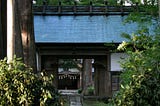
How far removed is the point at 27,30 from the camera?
11906 millimetres

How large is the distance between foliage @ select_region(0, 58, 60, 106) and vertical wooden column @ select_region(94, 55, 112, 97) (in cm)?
1639

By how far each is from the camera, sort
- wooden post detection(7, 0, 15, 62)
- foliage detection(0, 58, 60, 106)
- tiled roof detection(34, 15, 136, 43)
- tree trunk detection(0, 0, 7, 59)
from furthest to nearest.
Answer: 1. tiled roof detection(34, 15, 136, 43)
2. tree trunk detection(0, 0, 7, 59)
3. wooden post detection(7, 0, 15, 62)
4. foliage detection(0, 58, 60, 106)

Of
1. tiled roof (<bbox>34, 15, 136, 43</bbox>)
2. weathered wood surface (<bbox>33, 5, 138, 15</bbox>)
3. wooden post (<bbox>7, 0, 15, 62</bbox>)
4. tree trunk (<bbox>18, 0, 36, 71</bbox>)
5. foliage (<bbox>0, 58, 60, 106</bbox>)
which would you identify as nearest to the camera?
foliage (<bbox>0, 58, 60, 106</bbox>)

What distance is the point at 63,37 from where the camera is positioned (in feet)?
78.8

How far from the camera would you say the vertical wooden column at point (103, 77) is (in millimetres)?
23194

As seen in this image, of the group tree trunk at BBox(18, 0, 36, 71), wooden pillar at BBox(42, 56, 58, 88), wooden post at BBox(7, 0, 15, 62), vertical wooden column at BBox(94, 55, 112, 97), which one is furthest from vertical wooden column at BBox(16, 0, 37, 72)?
wooden pillar at BBox(42, 56, 58, 88)

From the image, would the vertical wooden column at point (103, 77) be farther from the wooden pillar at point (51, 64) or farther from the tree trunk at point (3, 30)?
the tree trunk at point (3, 30)

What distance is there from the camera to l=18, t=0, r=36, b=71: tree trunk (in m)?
11.7

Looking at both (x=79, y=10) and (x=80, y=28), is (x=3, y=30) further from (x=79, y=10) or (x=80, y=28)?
(x=79, y=10)

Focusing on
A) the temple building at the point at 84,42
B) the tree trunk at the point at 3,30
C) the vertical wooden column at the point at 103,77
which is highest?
the tree trunk at the point at 3,30

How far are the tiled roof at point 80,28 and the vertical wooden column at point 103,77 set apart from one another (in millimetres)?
1324

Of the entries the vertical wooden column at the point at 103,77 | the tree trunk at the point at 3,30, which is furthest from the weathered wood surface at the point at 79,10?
the tree trunk at the point at 3,30

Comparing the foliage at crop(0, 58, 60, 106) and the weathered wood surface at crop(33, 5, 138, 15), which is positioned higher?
the weathered wood surface at crop(33, 5, 138, 15)

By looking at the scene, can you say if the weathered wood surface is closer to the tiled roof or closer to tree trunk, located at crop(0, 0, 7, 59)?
the tiled roof
